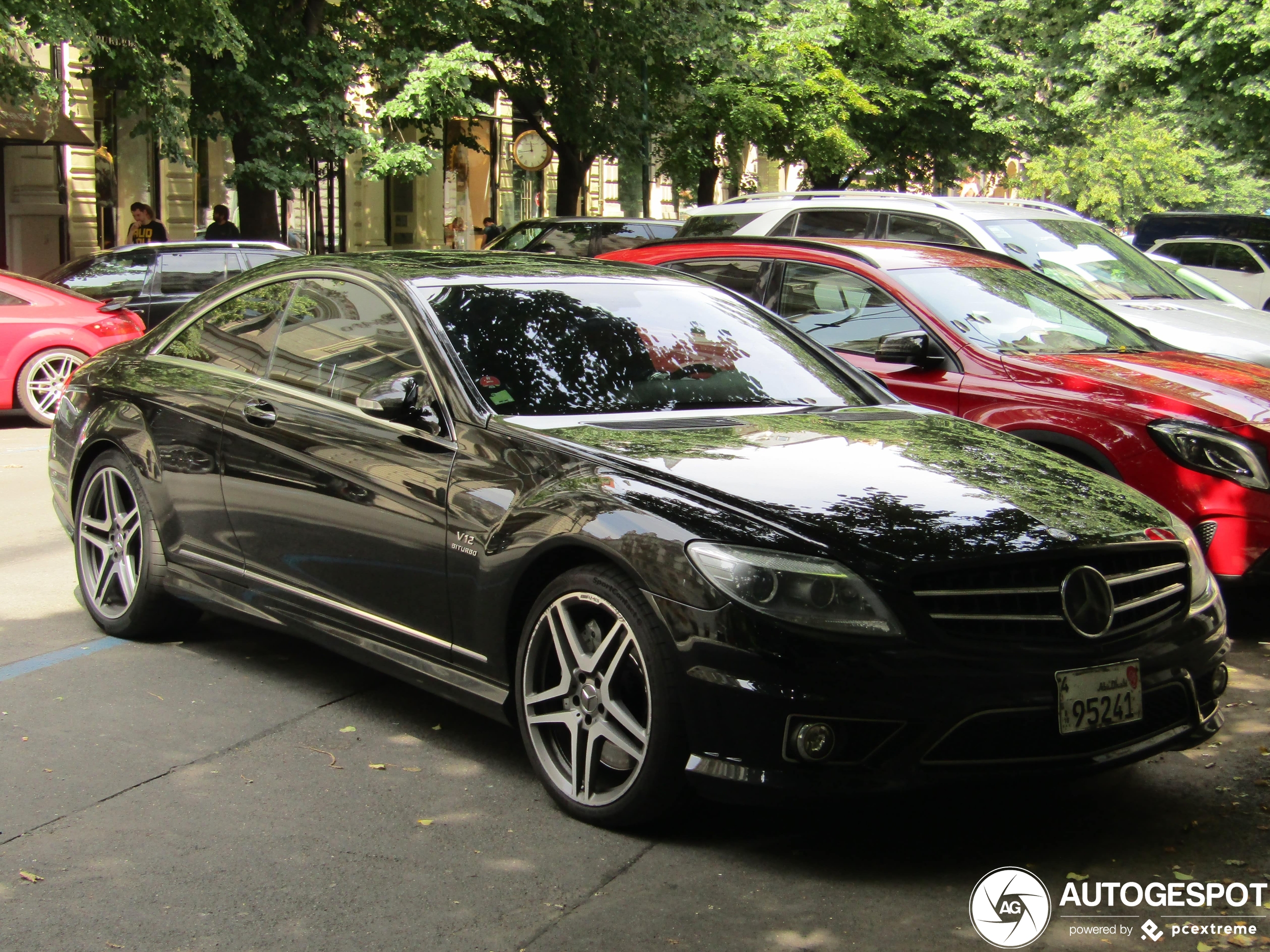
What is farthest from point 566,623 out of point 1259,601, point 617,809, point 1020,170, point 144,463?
point 1020,170

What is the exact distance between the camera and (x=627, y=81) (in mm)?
26797

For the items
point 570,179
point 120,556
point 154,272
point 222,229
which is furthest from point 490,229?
point 120,556

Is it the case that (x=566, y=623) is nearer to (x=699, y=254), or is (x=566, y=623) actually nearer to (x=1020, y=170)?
(x=699, y=254)

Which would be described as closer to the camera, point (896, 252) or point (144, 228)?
point (896, 252)

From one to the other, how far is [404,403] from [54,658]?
7.07ft

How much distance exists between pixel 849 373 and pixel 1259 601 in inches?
123

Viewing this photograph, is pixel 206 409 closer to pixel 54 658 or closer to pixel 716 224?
pixel 54 658

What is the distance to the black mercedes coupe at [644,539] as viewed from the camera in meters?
3.82

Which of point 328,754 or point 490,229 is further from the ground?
point 490,229

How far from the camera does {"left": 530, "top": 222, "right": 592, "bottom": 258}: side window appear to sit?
19172 mm

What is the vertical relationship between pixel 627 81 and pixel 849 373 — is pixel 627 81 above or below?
above

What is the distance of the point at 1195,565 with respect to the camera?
14.7 ft

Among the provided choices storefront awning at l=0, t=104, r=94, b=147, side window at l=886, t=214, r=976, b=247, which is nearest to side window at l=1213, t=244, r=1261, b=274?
side window at l=886, t=214, r=976, b=247

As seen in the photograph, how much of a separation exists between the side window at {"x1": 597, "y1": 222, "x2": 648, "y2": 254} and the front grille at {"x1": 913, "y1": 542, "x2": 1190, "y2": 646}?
49.8 ft
